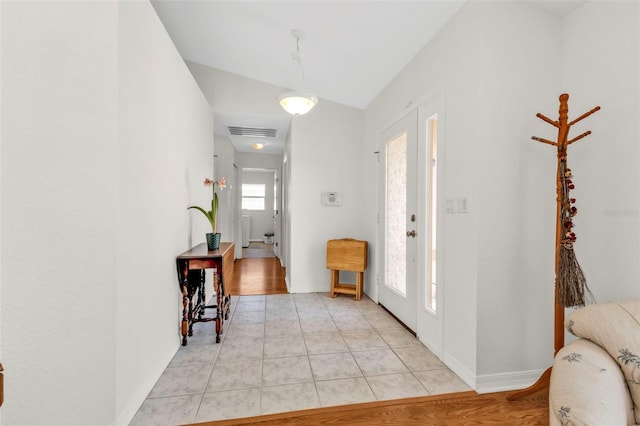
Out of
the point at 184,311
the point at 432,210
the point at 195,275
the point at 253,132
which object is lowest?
the point at 184,311

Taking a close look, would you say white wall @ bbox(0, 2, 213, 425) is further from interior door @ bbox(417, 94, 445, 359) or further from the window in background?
the window in background

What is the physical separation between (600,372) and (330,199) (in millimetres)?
3293

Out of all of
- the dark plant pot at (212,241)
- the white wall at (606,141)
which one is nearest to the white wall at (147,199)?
the dark plant pot at (212,241)

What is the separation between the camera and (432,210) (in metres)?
2.47

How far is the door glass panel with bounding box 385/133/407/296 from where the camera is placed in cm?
299

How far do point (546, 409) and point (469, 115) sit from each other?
69.1 inches

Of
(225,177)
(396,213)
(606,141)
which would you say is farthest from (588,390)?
(225,177)

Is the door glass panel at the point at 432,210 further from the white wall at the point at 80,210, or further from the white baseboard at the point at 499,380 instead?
the white wall at the point at 80,210

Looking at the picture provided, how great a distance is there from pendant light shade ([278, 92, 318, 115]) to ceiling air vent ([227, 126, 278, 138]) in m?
1.84

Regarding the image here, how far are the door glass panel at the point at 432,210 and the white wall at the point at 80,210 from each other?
2.01 m

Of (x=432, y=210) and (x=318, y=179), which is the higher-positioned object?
(x=318, y=179)

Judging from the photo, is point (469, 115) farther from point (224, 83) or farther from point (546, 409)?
point (224, 83)

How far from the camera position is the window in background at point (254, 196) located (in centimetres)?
970

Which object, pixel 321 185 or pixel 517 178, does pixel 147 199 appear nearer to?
pixel 517 178
